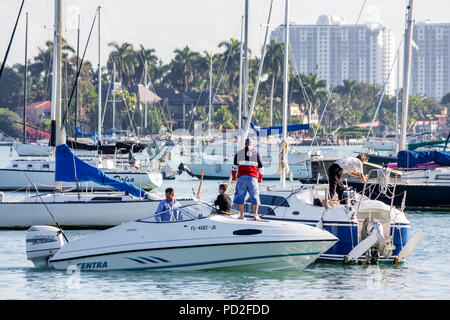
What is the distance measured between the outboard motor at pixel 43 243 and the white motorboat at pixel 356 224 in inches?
200

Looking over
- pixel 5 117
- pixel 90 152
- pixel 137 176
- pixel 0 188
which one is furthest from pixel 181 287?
pixel 5 117

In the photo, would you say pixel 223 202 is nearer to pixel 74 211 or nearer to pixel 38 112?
pixel 74 211

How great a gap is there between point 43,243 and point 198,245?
155 inches

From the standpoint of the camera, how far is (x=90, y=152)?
5928 centimetres

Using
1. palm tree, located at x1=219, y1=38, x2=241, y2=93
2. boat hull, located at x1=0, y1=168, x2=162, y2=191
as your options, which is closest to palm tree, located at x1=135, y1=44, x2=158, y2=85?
palm tree, located at x1=219, y1=38, x2=241, y2=93

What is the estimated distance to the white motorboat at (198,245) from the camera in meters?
19.1

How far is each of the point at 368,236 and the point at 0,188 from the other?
27.8 m

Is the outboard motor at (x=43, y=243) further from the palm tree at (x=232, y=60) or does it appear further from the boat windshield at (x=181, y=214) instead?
the palm tree at (x=232, y=60)

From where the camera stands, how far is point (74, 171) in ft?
95.2

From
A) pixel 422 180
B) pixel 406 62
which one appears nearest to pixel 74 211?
pixel 422 180

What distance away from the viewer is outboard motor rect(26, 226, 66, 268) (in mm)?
20484

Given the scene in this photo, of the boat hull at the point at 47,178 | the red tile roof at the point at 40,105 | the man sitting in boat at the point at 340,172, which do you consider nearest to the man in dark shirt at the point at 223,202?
the man sitting in boat at the point at 340,172

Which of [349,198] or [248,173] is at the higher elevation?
[248,173]
